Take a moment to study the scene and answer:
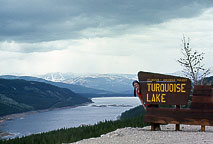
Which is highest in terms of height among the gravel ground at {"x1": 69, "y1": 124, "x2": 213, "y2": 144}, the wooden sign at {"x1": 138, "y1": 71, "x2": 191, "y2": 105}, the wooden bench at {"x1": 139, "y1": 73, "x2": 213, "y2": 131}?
the wooden sign at {"x1": 138, "y1": 71, "x2": 191, "y2": 105}

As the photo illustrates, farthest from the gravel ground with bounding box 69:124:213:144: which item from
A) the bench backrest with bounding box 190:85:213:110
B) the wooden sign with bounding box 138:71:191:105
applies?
the wooden sign with bounding box 138:71:191:105

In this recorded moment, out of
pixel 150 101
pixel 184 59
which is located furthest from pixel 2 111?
pixel 150 101

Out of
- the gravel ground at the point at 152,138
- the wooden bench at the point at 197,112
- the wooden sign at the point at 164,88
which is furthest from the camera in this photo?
the wooden sign at the point at 164,88

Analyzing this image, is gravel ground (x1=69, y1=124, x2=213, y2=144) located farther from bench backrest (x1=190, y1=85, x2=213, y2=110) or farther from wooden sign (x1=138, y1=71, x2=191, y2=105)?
wooden sign (x1=138, y1=71, x2=191, y2=105)

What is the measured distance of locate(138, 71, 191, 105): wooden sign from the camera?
44.4ft

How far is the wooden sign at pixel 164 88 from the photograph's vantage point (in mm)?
13539

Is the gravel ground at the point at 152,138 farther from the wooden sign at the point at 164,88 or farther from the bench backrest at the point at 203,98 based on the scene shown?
the wooden sign at the point at 164,88

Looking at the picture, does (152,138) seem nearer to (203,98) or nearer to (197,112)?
(197,112)

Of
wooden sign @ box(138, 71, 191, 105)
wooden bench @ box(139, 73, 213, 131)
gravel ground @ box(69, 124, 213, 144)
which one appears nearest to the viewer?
gravel ground @ box(69, 124, 213, 144)

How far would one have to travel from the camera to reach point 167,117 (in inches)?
538

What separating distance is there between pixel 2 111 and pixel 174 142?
178 meters

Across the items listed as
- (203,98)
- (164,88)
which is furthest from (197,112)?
(164,88)

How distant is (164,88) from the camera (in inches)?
543

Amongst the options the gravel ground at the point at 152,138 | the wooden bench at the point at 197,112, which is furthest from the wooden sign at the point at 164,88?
the gravel ground at the point at 152,138
